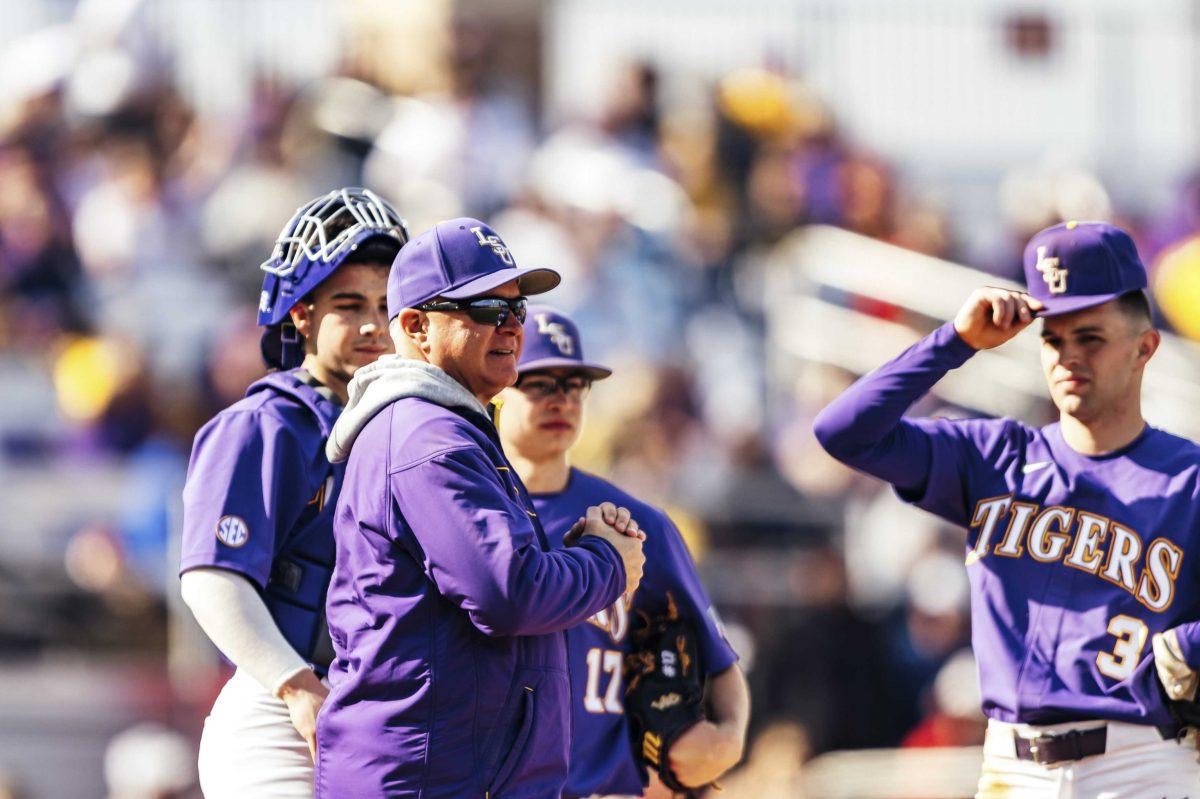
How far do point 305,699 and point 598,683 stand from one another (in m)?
1.40

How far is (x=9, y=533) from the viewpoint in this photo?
1118cm

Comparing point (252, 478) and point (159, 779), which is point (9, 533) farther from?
point (252, 478)

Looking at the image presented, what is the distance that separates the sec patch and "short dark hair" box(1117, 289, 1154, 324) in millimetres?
2460

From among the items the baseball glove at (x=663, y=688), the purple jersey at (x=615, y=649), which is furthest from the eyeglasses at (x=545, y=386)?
the baseball glove at (x=663, y=688)

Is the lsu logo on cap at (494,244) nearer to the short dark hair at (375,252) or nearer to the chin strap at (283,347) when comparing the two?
the short dark hair at (375,252)

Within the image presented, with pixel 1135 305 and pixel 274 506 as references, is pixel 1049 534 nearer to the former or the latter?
pixel 1135 305

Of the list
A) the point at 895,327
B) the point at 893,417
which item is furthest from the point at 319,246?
the point at 895,327

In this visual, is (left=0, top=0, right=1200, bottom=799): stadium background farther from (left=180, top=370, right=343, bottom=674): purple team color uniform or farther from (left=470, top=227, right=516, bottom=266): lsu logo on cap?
(left=470, top=227, right=516, bottom=266): lsu logo on cap

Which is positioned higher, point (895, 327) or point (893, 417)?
point (895, 327)

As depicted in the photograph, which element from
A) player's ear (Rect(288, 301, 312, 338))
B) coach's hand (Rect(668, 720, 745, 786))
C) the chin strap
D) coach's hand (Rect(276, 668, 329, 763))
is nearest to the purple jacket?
coach's hand (Rect(276, 668, 329, 763))

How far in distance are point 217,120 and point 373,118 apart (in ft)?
3.82

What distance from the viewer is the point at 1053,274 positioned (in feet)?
16.9

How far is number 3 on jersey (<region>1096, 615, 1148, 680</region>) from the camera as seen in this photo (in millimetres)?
4938

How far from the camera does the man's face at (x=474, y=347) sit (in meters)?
4.17
